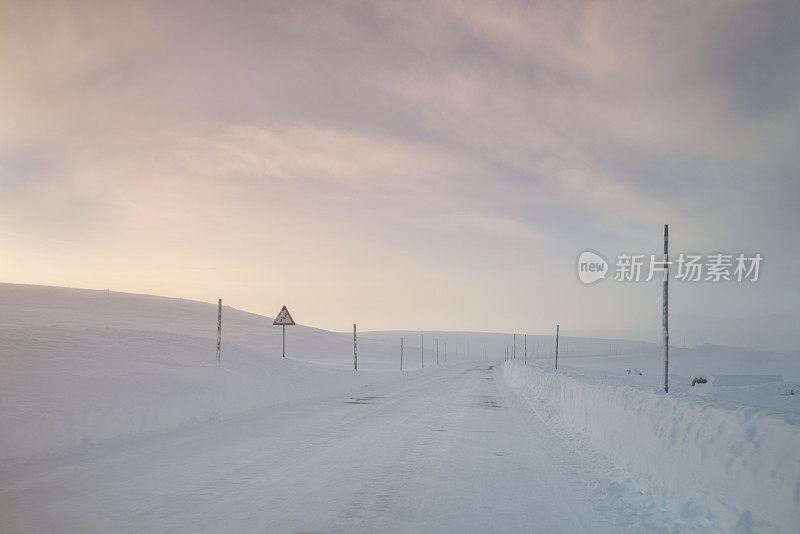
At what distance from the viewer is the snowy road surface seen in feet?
18.7

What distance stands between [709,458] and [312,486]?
4887 mm

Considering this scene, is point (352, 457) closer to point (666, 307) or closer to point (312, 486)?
point (312, 486)

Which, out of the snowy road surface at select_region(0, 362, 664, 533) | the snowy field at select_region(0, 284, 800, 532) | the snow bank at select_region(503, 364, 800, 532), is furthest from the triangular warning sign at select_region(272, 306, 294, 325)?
the snow bank at select_region(503, 364, 800, 532)

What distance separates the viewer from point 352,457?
9.19 meters

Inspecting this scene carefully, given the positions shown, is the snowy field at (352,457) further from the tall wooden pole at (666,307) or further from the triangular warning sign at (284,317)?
the triangular warning sign at (284,317)

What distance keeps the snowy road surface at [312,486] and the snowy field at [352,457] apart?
0.12 feet

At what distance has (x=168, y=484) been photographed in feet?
23.2

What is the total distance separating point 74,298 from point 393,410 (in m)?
130

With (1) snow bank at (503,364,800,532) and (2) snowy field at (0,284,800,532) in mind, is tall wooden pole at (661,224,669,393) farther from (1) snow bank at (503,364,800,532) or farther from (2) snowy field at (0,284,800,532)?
(1) snow bank at (503,364,800,532)

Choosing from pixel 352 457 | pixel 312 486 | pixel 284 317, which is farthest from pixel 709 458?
pixel 284 317

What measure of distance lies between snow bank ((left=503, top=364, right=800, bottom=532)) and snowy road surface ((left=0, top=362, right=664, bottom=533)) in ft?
2.16

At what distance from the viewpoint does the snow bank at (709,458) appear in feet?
15.5

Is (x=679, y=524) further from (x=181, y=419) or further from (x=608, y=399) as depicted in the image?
(x=181, y=419)

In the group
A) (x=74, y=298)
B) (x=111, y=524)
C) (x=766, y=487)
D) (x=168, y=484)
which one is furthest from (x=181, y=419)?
(x=74, y=298)
